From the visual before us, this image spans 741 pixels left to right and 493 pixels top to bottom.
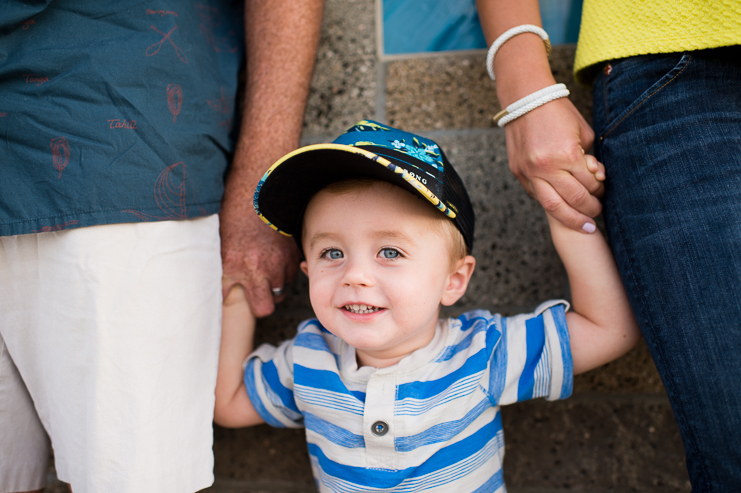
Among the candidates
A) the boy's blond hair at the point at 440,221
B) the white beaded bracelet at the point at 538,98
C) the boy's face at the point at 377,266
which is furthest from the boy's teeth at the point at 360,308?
the white beaded bracelet at the point at 538,98

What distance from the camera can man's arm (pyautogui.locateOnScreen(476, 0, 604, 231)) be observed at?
3.14ft

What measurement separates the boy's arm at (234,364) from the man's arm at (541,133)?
2.71 ft

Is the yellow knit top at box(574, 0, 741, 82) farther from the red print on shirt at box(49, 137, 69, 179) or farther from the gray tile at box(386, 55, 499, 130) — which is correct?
the red print on shirt at box(49, 137, 69, 179)

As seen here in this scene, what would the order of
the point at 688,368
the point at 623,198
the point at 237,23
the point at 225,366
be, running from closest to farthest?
the point at 688,368, the point at 623,198, the point at 225,366, the point at 237,23

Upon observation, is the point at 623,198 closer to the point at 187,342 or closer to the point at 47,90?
the point at 187,342

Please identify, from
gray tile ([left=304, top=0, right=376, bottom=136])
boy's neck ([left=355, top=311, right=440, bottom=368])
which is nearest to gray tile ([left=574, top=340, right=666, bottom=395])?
boy's neck ([left=355, top=311, right=440, bottom=368])

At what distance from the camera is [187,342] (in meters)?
1.00

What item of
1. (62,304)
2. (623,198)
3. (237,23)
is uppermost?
(237,23)

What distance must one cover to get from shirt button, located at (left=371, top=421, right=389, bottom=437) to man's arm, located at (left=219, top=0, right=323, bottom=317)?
1.44 ft

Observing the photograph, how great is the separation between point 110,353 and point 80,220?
0.91 feet

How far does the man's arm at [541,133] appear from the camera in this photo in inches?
37.6

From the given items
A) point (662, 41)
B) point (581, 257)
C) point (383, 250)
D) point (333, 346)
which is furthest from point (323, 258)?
point (662, 41)

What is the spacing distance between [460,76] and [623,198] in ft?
2.09

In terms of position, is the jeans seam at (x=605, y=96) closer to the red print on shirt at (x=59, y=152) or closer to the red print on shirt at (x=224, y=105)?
the red print on shirt at (x=224, y=105)
